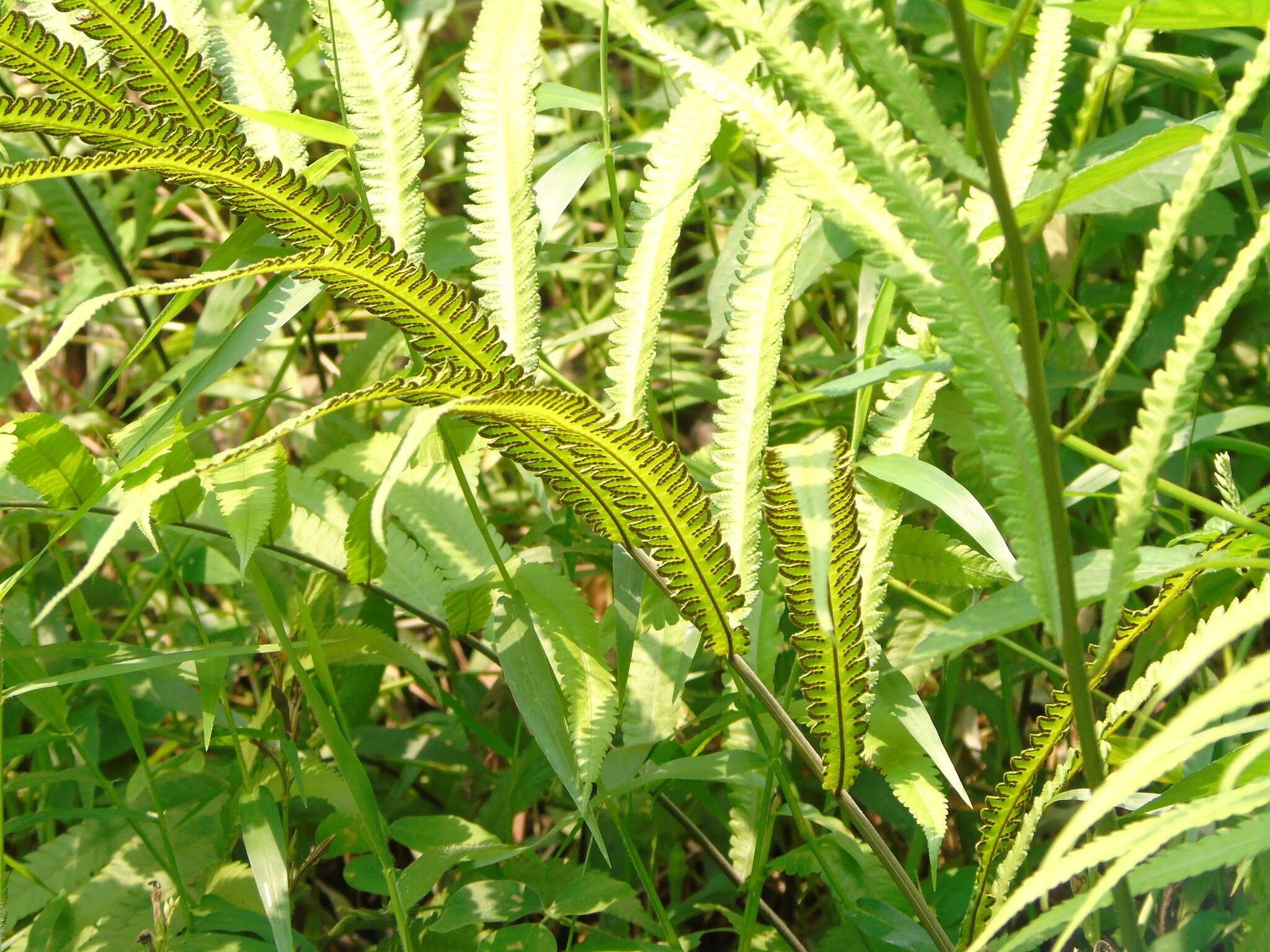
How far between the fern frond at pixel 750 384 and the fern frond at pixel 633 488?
22 mm

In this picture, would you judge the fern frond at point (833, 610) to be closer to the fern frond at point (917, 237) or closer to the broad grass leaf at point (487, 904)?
the fern frond at point (917, 237)

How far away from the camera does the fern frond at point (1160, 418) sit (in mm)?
413

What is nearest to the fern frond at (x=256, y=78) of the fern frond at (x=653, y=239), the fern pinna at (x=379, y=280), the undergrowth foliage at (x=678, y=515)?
the undergrowth foliage at (x=678, y=515)

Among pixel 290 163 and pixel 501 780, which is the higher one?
pixel 290 163

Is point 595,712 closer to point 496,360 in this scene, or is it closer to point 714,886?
point 496,360

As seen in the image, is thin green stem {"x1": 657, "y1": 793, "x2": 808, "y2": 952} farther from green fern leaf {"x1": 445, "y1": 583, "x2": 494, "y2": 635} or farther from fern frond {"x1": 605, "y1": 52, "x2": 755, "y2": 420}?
fern frond {"x1": 605, "y1": 52, "x2": 755, "y2": 420}

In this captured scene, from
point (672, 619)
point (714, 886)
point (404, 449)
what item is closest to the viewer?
point (404, 449)

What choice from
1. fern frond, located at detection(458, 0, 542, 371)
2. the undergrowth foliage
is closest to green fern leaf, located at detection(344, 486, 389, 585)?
the undergrowth foliage

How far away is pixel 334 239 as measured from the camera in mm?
526

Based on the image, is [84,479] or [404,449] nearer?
[404,449]

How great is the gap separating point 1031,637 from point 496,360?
567 mm

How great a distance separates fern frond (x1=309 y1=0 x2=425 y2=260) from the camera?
0.60m

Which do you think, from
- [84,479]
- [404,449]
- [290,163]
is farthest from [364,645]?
[404,449]

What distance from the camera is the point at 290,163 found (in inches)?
26.2
